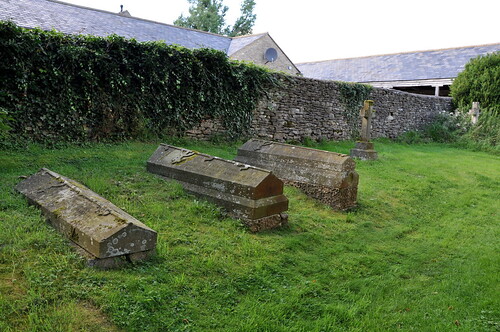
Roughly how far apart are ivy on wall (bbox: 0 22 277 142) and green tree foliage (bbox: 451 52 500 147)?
11.0 meters

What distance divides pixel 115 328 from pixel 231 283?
117 cm

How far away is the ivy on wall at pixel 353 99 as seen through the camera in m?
13.9

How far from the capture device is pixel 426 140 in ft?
55.6

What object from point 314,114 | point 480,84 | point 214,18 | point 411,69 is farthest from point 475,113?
point 214,18

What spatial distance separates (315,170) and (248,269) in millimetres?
3182

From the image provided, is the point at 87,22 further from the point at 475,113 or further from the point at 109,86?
the point at 475,113

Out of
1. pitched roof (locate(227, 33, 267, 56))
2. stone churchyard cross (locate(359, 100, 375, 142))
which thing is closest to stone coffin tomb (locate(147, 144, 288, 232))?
stone churchyard cross (locate(359, 100, 375, 142))

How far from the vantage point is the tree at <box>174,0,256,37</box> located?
41406 millimetres

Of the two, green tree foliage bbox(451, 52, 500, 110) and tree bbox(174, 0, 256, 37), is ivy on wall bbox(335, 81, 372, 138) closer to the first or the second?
green tree foliage bbox(451, 52, 500, 110)

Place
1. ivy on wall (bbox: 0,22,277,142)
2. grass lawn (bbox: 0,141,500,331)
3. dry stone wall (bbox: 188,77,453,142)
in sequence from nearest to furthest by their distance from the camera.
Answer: grass lawn (bbox: 0,141,500,331) → ivy on wall (bbox: 0,22,277,142) → dry stone wall (bbox: 188,77,453,142)

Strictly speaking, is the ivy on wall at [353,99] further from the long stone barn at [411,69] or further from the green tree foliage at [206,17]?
the green tree foliage at [206,17]

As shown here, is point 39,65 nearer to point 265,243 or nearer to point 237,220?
point 237,220

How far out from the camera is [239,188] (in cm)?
502

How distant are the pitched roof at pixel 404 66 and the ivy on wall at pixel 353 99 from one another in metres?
10.7
